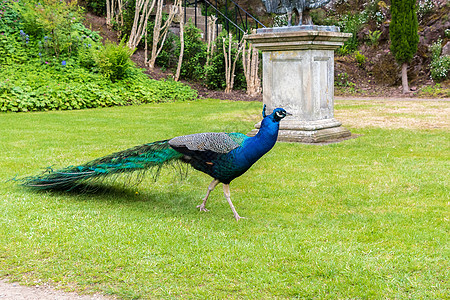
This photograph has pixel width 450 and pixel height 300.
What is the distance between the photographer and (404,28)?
15.5m

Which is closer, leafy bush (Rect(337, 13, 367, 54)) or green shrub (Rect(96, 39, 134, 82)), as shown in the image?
green shrub (Rect(96, 39, 134, 82))

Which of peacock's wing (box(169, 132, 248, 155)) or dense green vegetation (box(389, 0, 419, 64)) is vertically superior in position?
dense green vegetation (box(389, 0, 419, 64))

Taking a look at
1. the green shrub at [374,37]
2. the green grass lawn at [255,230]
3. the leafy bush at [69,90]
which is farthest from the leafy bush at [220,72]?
the green grass lawn at [255,230]

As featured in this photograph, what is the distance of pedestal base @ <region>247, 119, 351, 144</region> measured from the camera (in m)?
8.26

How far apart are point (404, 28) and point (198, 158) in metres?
12.8

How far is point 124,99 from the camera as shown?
1356cm

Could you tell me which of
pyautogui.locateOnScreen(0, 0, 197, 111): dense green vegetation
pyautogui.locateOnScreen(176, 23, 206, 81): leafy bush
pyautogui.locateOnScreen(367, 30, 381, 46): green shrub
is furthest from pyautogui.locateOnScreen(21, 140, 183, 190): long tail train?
pyautogui.locateOnScreen(367, 30, 381, 46): green shrub

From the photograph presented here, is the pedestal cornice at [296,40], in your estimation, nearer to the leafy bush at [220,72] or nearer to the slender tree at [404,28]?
the leafy bush at [220,72]

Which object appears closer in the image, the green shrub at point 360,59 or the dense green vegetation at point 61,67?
the dense green vegetation at point 61,67

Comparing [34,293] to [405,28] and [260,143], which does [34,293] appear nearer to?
[260,143]

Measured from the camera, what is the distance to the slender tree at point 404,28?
610 inches

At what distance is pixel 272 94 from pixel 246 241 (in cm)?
474

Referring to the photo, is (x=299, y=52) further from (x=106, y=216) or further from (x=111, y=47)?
(x=111, y=47)

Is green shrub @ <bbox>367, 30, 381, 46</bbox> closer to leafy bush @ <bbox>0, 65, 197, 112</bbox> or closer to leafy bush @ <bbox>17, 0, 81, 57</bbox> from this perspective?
leafy bush @ <bbox>0, 65, 197, 112</bbox>
